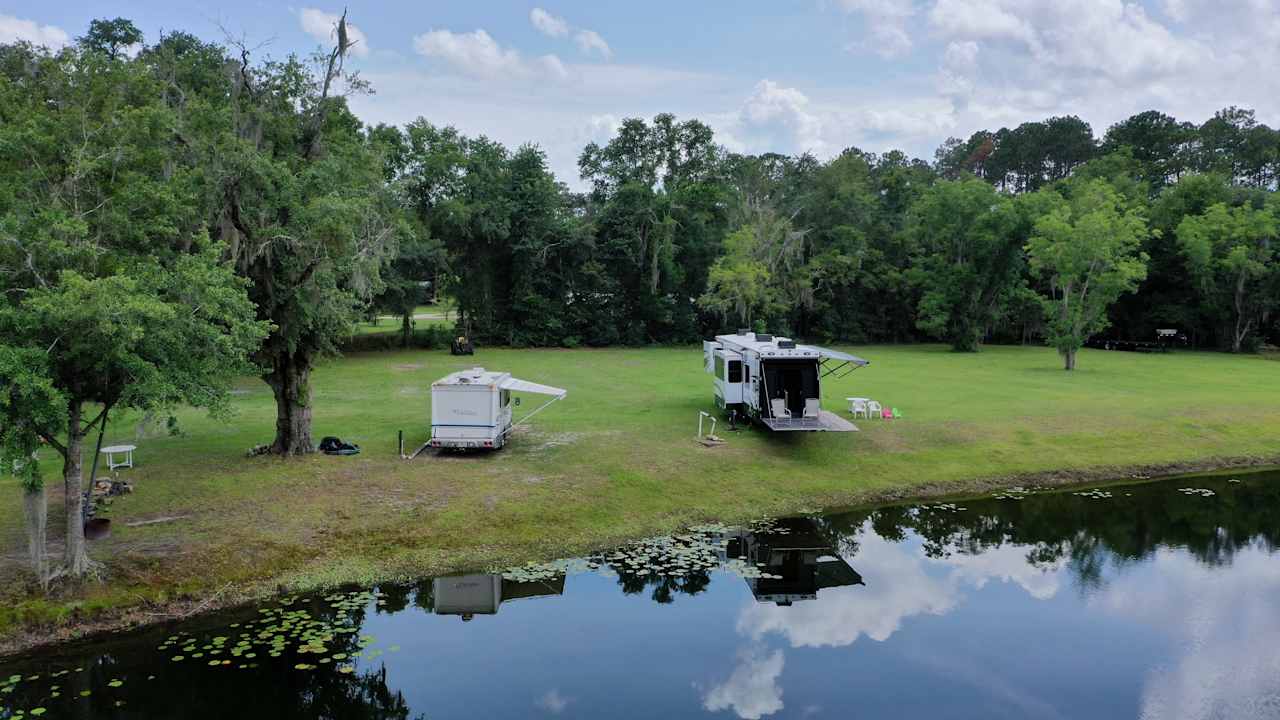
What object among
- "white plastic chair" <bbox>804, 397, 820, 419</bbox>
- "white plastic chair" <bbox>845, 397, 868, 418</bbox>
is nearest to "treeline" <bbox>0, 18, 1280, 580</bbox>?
"white plastic chair" <bbox>804, 397, 820, 419</bbox>

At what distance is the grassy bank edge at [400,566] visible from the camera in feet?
40.1

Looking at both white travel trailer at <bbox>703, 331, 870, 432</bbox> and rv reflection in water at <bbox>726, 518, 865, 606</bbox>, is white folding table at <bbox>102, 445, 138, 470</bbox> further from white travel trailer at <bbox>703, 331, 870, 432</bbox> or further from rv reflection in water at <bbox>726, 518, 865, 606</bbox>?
white travel trailer at <bbox>703, 331, 870, 432</bbox>

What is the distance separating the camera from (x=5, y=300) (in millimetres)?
11711

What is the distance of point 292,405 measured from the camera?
20.3 meters

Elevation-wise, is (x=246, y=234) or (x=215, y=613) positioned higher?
(x=246, y=234)

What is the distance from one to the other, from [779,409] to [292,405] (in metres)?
13.0

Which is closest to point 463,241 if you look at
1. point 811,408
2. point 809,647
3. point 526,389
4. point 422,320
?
point 422,320

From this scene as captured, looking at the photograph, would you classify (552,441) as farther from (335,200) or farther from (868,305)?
(868,305)

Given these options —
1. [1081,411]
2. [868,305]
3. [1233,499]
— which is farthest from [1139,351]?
[1233,499]

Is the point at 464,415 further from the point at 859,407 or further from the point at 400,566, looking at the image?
the point at 859,407

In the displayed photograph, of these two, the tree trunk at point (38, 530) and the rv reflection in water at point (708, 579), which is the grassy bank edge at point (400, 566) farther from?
the rv reflection in water at point (708, 579)

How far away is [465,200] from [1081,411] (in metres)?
36.7

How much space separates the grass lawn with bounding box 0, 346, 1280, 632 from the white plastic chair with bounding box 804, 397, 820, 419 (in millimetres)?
974

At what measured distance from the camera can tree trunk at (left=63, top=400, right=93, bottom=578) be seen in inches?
499
